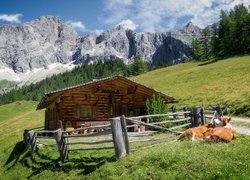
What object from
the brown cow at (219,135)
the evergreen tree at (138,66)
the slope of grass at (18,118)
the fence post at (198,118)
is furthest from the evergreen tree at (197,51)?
the brown cow at (219,135)

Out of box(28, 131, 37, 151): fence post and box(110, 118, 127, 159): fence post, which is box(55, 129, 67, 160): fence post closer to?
box(110, 118, 127, 159): fence post

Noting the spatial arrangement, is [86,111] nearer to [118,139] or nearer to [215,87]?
[118,139]

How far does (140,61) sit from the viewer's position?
123 m

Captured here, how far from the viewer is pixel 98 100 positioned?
33562 millimetres

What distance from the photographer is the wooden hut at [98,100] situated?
32.1 meters

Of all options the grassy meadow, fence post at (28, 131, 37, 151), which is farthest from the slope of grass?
the grassy meadow

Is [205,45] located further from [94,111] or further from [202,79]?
[94,111]

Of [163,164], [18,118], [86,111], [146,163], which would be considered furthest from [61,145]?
[18,118]

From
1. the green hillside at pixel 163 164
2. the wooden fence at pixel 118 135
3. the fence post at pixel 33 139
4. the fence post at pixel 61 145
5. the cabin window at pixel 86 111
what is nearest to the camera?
the green hillside at pixel 163 164

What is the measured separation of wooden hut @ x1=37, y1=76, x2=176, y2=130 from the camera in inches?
1264

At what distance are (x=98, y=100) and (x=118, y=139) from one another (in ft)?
63.8

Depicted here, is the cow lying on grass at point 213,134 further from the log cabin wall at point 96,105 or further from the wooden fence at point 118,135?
the log cabin wall at point 96,105

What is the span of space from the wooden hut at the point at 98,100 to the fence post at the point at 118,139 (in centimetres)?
1703

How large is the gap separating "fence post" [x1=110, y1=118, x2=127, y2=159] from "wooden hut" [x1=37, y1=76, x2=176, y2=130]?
55.9 ft
